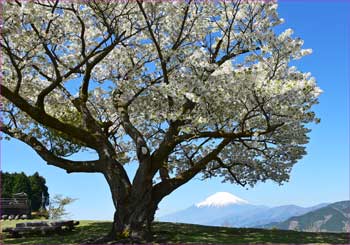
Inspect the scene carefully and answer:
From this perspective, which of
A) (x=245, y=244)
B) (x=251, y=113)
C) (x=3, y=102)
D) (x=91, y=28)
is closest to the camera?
(x=245, y=244)

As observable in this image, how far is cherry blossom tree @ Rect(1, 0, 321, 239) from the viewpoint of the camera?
608 inches

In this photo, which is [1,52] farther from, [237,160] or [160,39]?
[237,160]

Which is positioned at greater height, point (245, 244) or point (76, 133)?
point (76, 133)

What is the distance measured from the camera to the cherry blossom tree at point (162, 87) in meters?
15.4

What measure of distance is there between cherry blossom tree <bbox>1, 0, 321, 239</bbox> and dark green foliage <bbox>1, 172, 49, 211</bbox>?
3768 centimetres

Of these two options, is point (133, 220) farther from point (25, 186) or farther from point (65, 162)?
point (25, 186)

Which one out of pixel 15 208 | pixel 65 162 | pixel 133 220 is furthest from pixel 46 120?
pixel 15 208

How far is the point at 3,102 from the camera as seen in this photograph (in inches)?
822

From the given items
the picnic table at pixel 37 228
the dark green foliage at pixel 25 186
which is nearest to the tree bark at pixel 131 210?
the picnic table at pixel 37 228

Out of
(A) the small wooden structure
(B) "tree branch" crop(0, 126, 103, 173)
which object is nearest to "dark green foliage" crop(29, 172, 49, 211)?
(A) the small wooden structure

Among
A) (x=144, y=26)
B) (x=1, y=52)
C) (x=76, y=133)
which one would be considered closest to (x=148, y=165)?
(x=76, y=133)

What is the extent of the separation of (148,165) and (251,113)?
4660 millimetres

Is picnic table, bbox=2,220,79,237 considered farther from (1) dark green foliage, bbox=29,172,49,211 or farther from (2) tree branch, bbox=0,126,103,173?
(1) dark green foliage, bbox=29,172,49,211

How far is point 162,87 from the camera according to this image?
15.9 meters
